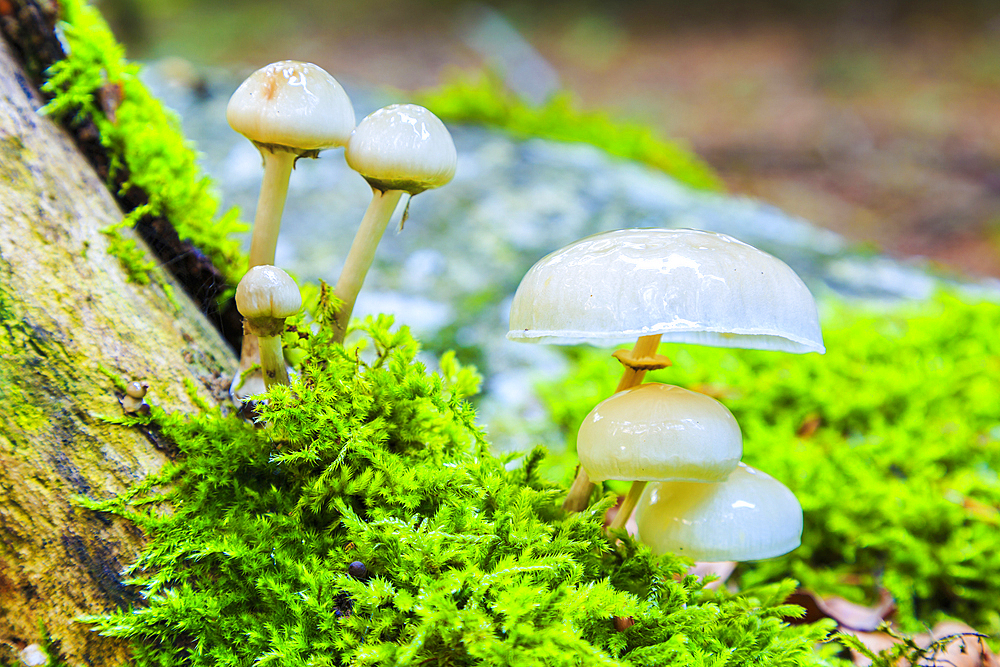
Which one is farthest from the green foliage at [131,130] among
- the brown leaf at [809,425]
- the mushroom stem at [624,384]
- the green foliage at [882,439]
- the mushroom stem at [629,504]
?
the brown leaf at [809,425]

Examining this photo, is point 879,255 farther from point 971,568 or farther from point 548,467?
point 548,467

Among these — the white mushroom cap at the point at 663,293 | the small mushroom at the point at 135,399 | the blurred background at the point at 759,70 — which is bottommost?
the small mushroom at the point at 135,399

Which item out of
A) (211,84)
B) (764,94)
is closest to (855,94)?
(764,94)

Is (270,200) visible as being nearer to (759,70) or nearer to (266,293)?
(266,293)

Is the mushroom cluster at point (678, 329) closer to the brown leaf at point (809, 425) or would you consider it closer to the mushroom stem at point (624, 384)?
the mushroom stem at point (624, 384)

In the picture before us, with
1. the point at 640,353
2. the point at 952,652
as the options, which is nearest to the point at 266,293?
the point at 640,353

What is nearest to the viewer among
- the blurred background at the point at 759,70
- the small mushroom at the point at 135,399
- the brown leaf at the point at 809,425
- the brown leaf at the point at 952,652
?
the small mushroom at the point at 135,399

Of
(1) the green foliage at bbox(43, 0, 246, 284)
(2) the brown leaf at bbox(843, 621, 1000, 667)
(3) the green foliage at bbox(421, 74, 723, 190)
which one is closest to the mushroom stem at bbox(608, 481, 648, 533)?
(2) the brown leaf at bbox(843, 621, 1000, 667)
